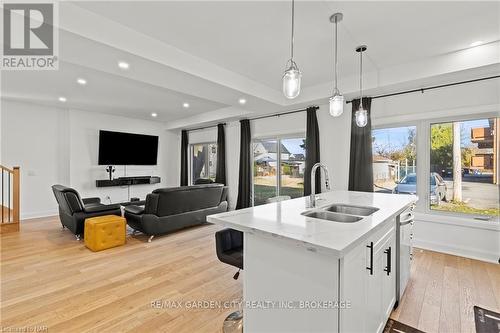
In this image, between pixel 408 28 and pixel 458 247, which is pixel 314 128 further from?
pixel 458 247

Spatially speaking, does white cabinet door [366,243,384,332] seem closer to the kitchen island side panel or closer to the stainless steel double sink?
the stainless steel double sink

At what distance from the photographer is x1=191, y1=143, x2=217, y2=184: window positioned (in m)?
7.58

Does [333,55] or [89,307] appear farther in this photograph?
[333,55]

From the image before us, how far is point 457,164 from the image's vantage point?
3631 mm

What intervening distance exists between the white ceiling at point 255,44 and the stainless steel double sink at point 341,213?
1922 millimetres

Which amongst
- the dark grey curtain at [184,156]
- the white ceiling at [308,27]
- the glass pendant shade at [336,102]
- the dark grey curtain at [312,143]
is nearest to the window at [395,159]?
the dark grey curtain at [312,143]

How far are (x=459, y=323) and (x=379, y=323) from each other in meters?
0.88

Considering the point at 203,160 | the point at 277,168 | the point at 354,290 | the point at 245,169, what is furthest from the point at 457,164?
the point at 203,160

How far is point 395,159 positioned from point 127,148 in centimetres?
658

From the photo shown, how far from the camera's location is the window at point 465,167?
133 inches

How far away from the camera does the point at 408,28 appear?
263cm

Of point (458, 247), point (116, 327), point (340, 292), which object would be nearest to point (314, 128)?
point (458, 247)

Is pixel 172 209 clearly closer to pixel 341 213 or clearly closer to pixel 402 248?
pixel 341 213

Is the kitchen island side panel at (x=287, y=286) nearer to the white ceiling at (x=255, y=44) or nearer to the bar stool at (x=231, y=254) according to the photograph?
the bar stool at (x=231, y=254)
